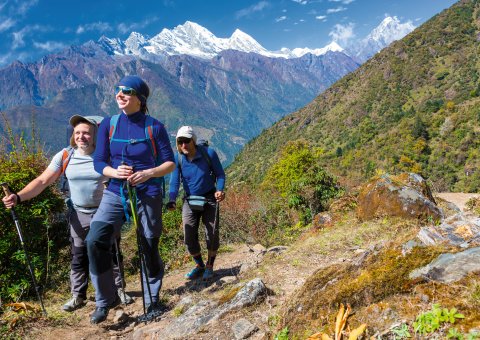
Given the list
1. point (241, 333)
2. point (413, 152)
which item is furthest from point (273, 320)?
point (413, 152)

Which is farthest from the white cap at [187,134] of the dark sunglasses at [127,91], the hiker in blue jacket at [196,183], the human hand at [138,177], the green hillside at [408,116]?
the green hillside at [408,116]

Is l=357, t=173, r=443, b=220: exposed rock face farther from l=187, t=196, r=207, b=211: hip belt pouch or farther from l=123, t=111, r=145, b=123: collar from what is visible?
l=123, t=111, r=145, b=123: collar

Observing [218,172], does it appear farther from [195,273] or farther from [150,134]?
[195,273]

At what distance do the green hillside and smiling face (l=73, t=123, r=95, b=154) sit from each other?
144 ft

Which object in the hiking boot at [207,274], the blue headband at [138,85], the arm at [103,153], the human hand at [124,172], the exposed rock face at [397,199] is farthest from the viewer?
the exposed rock face at [397,199]

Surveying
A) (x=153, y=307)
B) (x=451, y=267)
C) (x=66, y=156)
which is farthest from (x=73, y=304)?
(x=451, y=267)

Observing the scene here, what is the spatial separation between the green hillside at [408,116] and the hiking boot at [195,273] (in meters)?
42.2

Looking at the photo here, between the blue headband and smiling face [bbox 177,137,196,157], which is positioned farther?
smiling face [bbox 177,137,196,157]

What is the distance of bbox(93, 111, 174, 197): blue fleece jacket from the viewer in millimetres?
3418

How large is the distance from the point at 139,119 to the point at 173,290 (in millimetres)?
2590

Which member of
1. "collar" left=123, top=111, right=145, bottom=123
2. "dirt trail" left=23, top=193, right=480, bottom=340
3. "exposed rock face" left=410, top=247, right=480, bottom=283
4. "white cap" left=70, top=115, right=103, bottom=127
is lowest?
"dirt trail" left=23, top=193, right=480, bottom=340

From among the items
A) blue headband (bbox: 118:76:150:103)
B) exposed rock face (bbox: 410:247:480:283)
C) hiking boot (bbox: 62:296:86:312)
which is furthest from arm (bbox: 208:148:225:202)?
exposed rock face (bbox: 410:247:480:283)

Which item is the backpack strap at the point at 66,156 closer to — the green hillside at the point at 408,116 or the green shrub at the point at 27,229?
the green shrub at the point at 27,229

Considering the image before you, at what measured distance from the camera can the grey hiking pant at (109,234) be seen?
3393 mm
